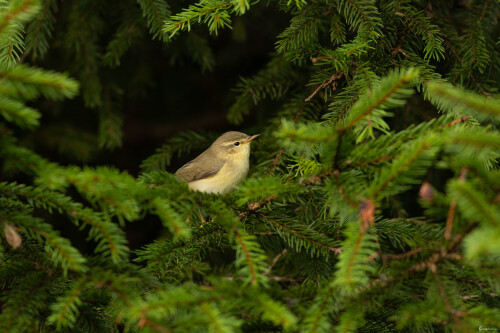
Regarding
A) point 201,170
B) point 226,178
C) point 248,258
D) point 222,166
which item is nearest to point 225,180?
point 226,178

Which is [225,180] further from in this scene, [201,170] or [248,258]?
[248,258]

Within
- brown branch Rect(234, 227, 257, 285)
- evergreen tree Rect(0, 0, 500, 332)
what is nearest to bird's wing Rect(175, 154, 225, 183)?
evergreen tree Rect(0, 0, 500, 332)

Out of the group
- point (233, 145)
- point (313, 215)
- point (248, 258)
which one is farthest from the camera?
point (233, 145)

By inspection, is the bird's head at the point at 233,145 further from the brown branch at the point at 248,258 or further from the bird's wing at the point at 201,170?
the brown branch at the point at 248,258

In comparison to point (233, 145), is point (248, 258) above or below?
above

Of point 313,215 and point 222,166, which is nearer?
point 313,215

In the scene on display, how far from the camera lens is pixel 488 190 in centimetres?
215

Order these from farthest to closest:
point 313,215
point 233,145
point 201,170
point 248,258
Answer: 1. point 201,170
2. point 233,145
3. point 313,215
4. point 248,258

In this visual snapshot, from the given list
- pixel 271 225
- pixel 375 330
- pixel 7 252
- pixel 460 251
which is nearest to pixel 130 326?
pixel 7 252

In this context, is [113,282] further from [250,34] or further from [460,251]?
[250,34]

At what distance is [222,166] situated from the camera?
4359 millimetres

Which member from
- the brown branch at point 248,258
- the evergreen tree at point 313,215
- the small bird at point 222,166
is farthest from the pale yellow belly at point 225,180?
the brown branch at point 248,258

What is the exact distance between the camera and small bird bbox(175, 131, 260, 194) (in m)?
4.22

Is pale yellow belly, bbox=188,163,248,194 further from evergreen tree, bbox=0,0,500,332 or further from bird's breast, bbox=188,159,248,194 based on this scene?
evergreen tree, bbox=0,0,500,332
